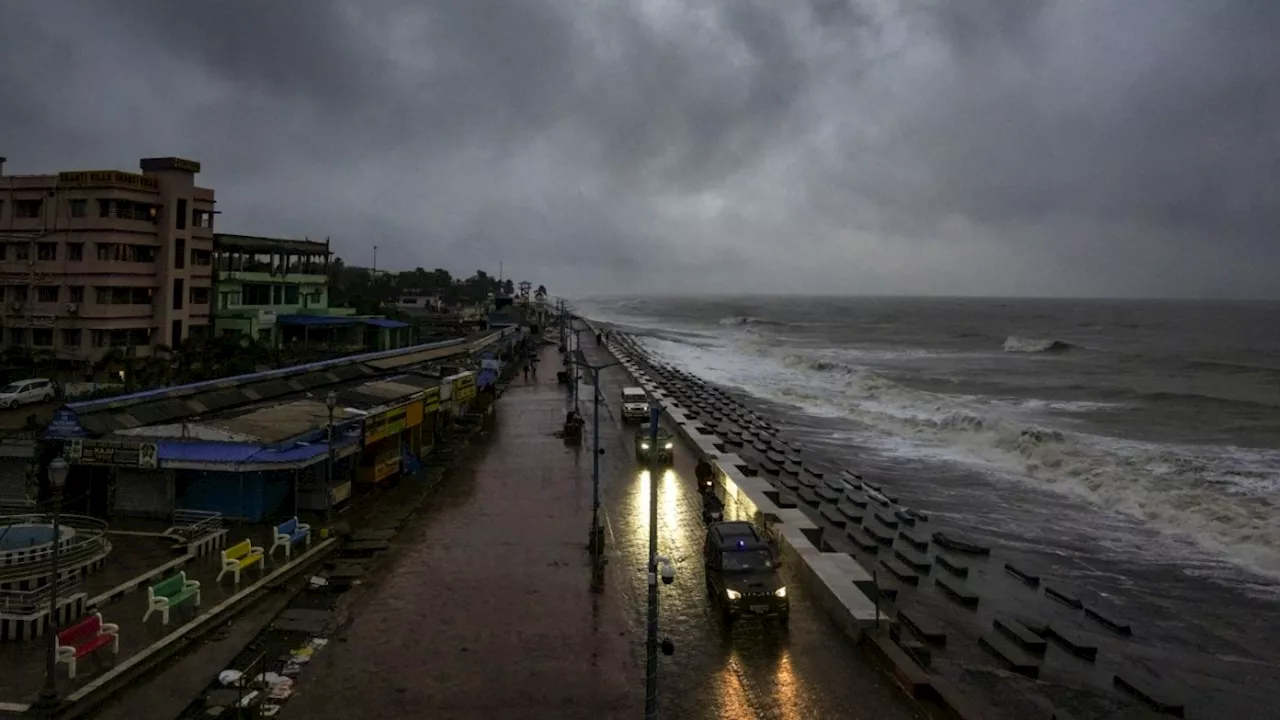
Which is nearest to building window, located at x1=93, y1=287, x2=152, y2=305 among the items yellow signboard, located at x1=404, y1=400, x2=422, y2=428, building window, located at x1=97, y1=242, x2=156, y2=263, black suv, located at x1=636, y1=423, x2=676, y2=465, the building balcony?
building window, located at x1=97, y1=242, x2=156, y2=263

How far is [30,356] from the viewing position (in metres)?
38.8

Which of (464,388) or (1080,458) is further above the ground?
(464,388)

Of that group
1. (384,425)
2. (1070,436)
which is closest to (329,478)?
(384,425)

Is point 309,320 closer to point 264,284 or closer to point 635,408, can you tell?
point 264,284

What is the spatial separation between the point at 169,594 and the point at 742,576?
10.6 metres

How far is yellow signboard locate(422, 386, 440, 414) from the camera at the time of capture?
2920 centimetres

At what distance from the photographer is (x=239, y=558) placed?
1695 centimetres

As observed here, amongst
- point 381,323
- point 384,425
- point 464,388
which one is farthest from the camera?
point 381,323

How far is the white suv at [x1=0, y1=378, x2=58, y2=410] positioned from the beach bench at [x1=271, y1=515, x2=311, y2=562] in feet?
69.6

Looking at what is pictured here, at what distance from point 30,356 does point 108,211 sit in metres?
7.63

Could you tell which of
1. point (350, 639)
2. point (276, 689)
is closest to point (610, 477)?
point (350, 639)

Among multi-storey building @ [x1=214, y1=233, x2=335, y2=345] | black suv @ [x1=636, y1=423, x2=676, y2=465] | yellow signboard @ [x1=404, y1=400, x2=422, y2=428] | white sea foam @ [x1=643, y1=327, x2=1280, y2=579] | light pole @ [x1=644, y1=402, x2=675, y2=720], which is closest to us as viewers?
light pole @ [x1=644, y1=402, x2=675, y2=720]

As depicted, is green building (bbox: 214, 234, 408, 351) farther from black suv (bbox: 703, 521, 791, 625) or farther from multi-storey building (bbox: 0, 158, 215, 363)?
black suv (bbox: 703, 521, 791, 625)

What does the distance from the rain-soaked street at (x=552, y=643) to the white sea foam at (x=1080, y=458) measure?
17.9 m
